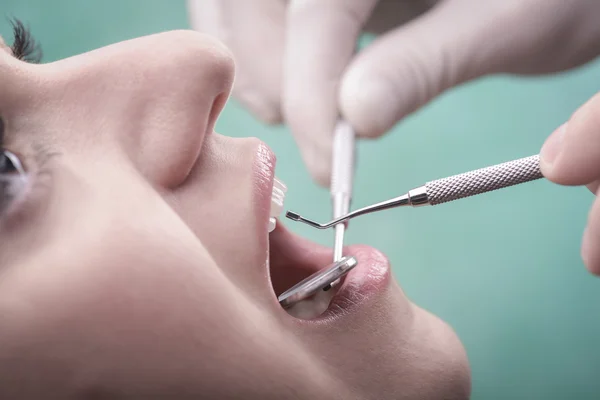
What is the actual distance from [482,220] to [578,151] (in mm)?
830

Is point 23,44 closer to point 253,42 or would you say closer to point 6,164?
point 6,164

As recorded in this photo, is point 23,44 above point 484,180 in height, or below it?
above

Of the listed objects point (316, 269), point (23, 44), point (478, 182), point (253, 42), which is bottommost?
point (316, 269)

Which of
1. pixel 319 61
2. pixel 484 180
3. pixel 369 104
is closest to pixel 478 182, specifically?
pixel 484 180

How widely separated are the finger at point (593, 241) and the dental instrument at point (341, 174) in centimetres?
27

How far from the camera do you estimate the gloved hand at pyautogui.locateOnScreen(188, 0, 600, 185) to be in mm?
886

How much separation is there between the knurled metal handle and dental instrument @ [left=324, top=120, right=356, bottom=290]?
15cm

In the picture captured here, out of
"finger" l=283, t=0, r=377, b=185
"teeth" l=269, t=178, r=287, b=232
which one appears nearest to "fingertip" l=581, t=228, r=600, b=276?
"teeth" l=269, t=178, r=287, b=232

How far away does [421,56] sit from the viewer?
90cm

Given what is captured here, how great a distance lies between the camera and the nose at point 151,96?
0.48 meters

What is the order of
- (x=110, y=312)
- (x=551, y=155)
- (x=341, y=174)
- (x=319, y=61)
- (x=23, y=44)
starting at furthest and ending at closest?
(x=319, y=61) → (x=341, y=174) → (x=23, y=44) → (x=551, y=155) → (x=110, y=312)

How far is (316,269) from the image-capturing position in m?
0.70

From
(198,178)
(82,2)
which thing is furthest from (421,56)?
(82,2)

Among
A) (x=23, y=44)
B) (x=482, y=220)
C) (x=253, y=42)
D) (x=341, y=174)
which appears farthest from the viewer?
(x=482, y=220)
